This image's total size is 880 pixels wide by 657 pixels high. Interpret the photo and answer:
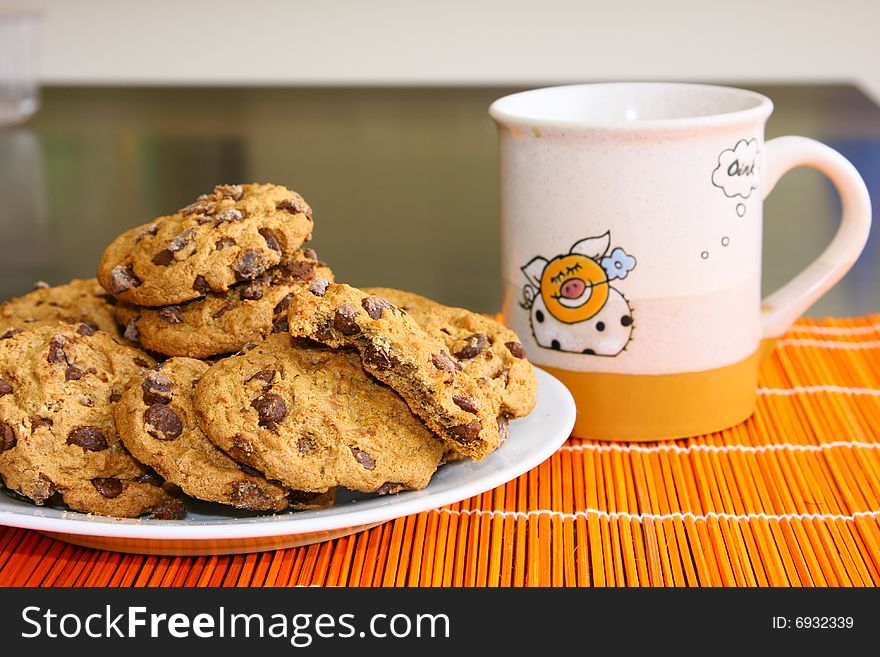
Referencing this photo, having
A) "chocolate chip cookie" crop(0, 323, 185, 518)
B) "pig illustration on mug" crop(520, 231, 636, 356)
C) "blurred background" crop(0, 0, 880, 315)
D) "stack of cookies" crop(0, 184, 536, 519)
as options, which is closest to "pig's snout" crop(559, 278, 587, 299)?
"pig illustration on mug" crop(520, 231, 636, 356)

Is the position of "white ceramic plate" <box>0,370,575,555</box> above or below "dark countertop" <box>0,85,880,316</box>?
above

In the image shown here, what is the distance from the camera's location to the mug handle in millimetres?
1045

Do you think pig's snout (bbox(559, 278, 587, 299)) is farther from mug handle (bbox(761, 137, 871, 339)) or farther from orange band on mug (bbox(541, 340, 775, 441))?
mug handle (bbox(761, 137, 871, 339))

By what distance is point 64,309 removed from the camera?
985mm

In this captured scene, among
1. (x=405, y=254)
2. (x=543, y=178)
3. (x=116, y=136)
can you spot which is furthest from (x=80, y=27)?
(x=543, y=178)

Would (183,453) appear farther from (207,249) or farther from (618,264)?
(618,264)

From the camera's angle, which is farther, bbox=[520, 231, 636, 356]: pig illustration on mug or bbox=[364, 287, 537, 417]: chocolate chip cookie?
bbox=[520, 231, 636, 356]: pig illustration on mug

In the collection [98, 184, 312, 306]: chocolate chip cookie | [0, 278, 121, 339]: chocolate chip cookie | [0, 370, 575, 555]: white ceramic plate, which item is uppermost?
[98, 184, 312, 306]: chocolate chip cookie

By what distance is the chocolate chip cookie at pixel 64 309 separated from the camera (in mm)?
965

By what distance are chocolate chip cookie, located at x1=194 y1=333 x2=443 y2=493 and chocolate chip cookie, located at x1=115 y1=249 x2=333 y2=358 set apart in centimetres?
5

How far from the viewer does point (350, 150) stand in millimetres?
2480

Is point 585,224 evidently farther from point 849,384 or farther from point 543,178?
point 849,384

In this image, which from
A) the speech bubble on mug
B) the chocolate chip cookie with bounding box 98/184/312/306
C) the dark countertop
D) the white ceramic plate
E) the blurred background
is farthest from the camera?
the blurred background

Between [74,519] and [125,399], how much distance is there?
9cm
